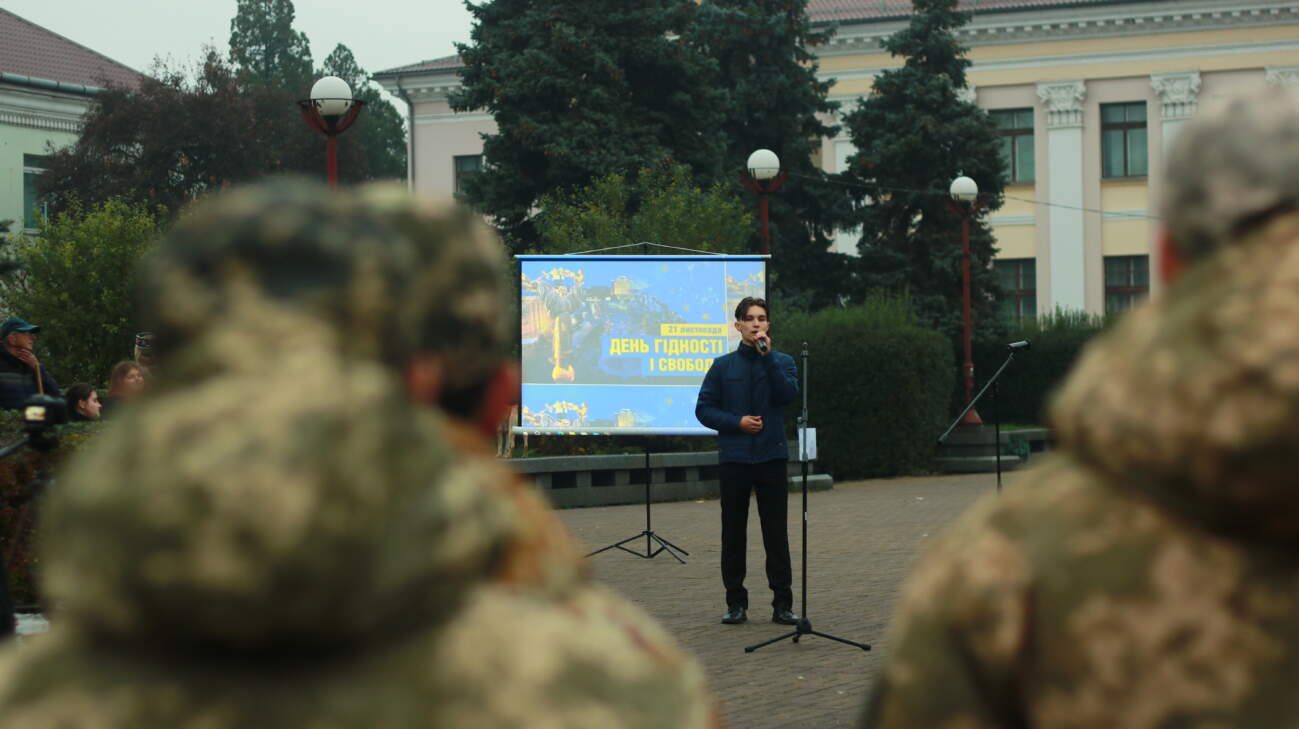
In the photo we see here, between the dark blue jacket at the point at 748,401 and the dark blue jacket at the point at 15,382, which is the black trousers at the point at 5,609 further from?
the dark blue jacket at the point at 748,401

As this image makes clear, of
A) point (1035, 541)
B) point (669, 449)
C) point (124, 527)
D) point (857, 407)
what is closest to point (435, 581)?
point (124, 527)

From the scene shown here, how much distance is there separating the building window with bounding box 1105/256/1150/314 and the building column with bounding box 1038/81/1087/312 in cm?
88

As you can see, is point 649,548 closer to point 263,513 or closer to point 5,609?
point 5,609

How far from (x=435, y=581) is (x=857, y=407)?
24.6 m

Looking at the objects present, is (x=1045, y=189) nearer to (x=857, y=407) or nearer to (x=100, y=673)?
(x=857, y=407)

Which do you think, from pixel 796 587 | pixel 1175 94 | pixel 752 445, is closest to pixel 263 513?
pixel 752 445

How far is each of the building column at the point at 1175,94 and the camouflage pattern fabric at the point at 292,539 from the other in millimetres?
49814

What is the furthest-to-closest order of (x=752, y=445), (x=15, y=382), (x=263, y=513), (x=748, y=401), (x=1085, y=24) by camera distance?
(x=1085, y=24)
(x=15, y=382)
(x=748, y=401)
(x=752, y=445)
(x=263, y=513)

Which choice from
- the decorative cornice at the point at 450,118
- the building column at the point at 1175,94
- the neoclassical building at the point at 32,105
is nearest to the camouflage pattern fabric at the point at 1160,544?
the neoclassical building at the point at 32,105

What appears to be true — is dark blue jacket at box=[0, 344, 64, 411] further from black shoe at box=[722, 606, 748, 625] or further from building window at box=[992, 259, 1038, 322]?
building window at box=[992, 259, 1038, 322]

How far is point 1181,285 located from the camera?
5.30 ft

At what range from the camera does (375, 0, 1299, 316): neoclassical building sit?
48.9 m

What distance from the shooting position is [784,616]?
10531 millimetres

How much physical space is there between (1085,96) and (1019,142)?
233 cm
